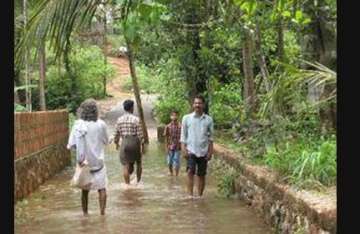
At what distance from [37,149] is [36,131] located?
39 centimetres

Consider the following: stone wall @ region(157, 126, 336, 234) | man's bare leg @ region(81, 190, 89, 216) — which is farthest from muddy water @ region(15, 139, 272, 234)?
stone wall @ region(157, 126, 336, 234)

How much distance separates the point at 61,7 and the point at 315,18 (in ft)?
33.7

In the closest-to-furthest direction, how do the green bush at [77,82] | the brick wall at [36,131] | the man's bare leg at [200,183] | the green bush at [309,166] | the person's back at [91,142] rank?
the green bush at [309,166] → the person's back at [91,142] → the man's bare leg at [200,183] → the brick wall at [36,131] → the green bush at [77,82]

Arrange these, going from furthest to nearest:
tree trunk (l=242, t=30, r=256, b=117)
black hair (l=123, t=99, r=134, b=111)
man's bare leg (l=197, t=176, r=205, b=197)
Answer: tree trunk (l=242, t=30, r=256, b=117) → black hair (l=123, t=99, r=134, b=111) → man's bare leg (l=197, t=176, r=205, b=197)

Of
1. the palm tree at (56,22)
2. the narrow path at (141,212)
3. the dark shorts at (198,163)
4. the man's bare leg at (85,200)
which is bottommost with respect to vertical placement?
the narrow path at (141,212)

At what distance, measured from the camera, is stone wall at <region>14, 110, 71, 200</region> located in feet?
41.5

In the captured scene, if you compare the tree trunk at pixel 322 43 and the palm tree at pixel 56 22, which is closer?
the palm tree at pixel 56 22

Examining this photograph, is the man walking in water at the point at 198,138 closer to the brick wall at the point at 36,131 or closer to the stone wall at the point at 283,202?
the stone wall at the point at 283,202

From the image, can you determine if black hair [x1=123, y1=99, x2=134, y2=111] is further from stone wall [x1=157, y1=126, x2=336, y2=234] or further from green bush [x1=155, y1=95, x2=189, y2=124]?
Answer: green bush [x1=155, y1=95, x2=189, y2=124]

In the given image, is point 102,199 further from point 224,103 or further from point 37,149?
point 224,103

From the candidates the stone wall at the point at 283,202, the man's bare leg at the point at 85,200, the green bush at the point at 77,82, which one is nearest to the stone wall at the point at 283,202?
the stone wall at the point at 283,202

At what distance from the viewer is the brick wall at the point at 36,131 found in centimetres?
1288
